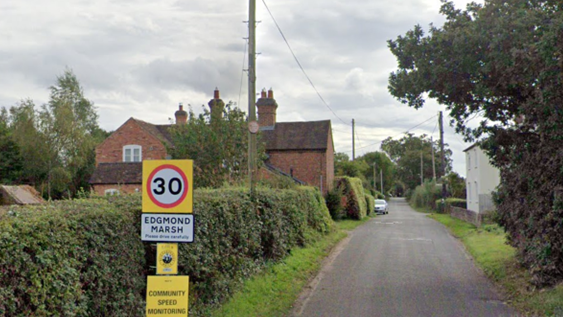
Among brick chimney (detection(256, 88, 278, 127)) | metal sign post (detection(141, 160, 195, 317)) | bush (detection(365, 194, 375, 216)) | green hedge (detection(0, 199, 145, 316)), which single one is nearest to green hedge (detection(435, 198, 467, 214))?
bush (detection(365, 194, 375, 216))

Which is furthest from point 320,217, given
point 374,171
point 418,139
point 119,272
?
point 418,139

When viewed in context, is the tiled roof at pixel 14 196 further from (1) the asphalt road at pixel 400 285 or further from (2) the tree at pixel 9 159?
(2) the tree at pixel 9 159

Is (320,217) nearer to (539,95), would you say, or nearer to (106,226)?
(539,95)

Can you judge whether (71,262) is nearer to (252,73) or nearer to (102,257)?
(102,257)

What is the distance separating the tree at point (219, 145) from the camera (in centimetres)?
2544

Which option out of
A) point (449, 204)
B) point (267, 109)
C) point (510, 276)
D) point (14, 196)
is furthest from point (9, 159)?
point (510, 276)

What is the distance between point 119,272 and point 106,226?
0.67 metres

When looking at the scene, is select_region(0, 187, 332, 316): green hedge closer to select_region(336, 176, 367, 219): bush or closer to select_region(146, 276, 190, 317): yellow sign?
select_region(146, 276, 190, 317): yellow sign

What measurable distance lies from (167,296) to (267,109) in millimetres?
36440

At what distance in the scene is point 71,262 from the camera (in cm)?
560

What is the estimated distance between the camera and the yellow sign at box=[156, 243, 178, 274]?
6.13 metres

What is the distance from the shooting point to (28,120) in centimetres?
4453

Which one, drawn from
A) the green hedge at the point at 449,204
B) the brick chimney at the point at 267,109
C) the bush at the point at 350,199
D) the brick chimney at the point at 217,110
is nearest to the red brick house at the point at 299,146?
the brick chimney at the point at 267,109

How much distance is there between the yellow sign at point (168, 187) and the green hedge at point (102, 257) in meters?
0.75
